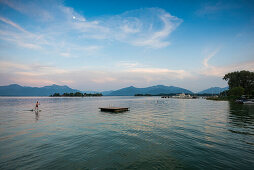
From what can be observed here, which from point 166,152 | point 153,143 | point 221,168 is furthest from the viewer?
point 153,143

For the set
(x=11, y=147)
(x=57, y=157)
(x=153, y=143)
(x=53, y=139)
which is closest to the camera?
(x=57, y=157)

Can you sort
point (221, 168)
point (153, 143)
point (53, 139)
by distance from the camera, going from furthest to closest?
point (53, 139), point (153, 143), point (221, 168)

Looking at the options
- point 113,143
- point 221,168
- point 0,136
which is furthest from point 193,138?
point 0,136

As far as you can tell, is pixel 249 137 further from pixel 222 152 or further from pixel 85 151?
pixel 85 151

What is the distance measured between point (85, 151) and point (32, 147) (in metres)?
5.85

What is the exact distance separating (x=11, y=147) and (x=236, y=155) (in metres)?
21.9

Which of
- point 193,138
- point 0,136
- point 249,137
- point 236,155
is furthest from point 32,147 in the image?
point 249,137

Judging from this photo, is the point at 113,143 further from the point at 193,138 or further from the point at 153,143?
the point at 193,138

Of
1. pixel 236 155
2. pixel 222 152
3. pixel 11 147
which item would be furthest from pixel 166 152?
pixel 11 147

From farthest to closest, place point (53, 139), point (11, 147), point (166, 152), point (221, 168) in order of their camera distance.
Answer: point (53, 139) < point (11, 147) < point (166, 152) < point (221, 168)

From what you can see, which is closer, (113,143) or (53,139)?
(113,143)

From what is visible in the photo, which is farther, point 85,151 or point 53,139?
point 53,139

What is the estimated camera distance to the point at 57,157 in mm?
11406

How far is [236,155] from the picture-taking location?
466 inches
